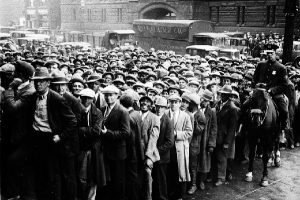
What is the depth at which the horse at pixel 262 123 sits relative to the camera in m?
7.29

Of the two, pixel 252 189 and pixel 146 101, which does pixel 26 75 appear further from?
pixel 252 189

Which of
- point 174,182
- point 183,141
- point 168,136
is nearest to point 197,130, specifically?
point 183,141

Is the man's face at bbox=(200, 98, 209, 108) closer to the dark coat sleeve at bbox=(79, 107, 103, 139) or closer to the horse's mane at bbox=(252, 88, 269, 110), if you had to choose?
the horse's mane at bbox=(252, 88, 269, 110)

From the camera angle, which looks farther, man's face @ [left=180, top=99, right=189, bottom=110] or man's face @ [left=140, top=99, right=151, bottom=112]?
man's face @ [left=180, top=99, right=189, bottom=110]

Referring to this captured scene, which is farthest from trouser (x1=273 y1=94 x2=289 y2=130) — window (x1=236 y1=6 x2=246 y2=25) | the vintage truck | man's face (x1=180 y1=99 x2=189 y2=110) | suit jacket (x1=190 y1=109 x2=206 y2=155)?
window (x1=236 y1=6 x2=246 y2=25)

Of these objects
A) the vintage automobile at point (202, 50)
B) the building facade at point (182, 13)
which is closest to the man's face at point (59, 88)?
the vintage automobile at point (202, 50)

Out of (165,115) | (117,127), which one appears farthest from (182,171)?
(117,127)

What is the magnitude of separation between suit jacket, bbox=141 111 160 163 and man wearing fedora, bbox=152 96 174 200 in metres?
0.12

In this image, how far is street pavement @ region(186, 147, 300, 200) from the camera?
6.87 meters

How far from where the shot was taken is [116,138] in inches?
218

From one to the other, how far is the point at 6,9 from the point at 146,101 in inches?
3250

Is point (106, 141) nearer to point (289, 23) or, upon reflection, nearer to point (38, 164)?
point (38, 164)

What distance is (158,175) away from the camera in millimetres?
6184

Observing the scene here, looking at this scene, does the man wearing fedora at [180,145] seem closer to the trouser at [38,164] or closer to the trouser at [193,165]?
the trouser at [193,165]
